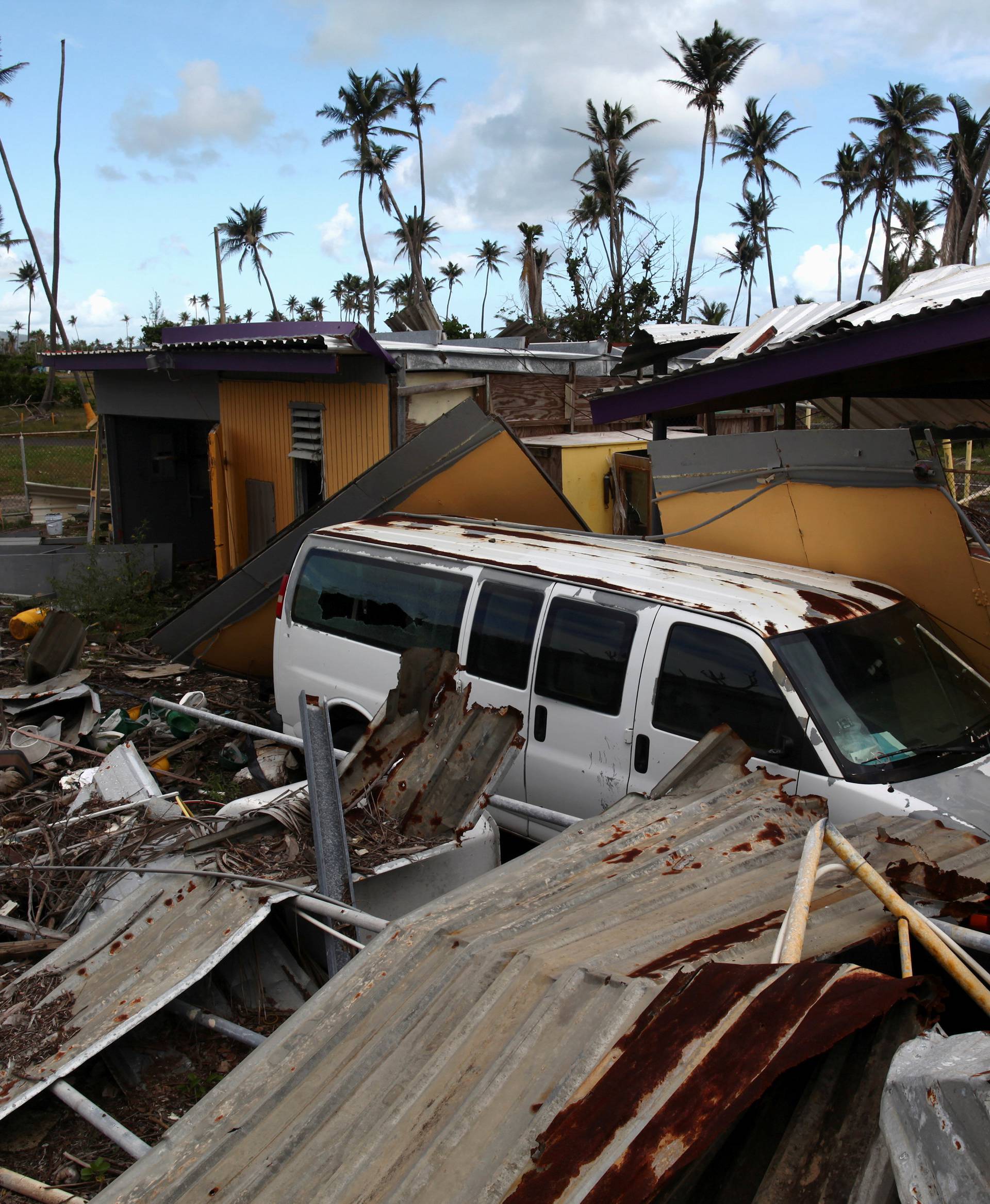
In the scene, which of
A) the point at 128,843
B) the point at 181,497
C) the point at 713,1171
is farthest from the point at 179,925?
the point at 181,497

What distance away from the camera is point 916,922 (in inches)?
80.1

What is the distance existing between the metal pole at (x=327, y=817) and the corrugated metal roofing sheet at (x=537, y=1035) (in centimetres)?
75

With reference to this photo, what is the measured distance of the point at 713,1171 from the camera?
1.71m

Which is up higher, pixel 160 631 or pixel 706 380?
pixel 706 380

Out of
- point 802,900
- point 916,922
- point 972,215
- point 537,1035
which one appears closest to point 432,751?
point 537,1035

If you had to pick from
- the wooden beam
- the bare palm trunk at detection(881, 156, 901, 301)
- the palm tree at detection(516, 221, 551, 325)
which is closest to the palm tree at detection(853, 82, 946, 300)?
the bare palm trunk at detection(881, 156, 901, 301)

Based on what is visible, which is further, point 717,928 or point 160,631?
point 160,631

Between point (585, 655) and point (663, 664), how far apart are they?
0.45 m

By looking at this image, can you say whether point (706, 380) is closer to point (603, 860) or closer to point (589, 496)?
point (589, 496)

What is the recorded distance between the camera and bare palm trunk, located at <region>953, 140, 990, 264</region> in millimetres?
32438

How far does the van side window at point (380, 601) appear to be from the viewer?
521 centimetres

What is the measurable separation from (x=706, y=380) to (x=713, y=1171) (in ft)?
18.7

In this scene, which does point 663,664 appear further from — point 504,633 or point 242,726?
point 242,726

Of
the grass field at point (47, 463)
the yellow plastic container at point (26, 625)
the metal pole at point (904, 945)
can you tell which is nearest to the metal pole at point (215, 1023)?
the metal pole at point (904, 945)
